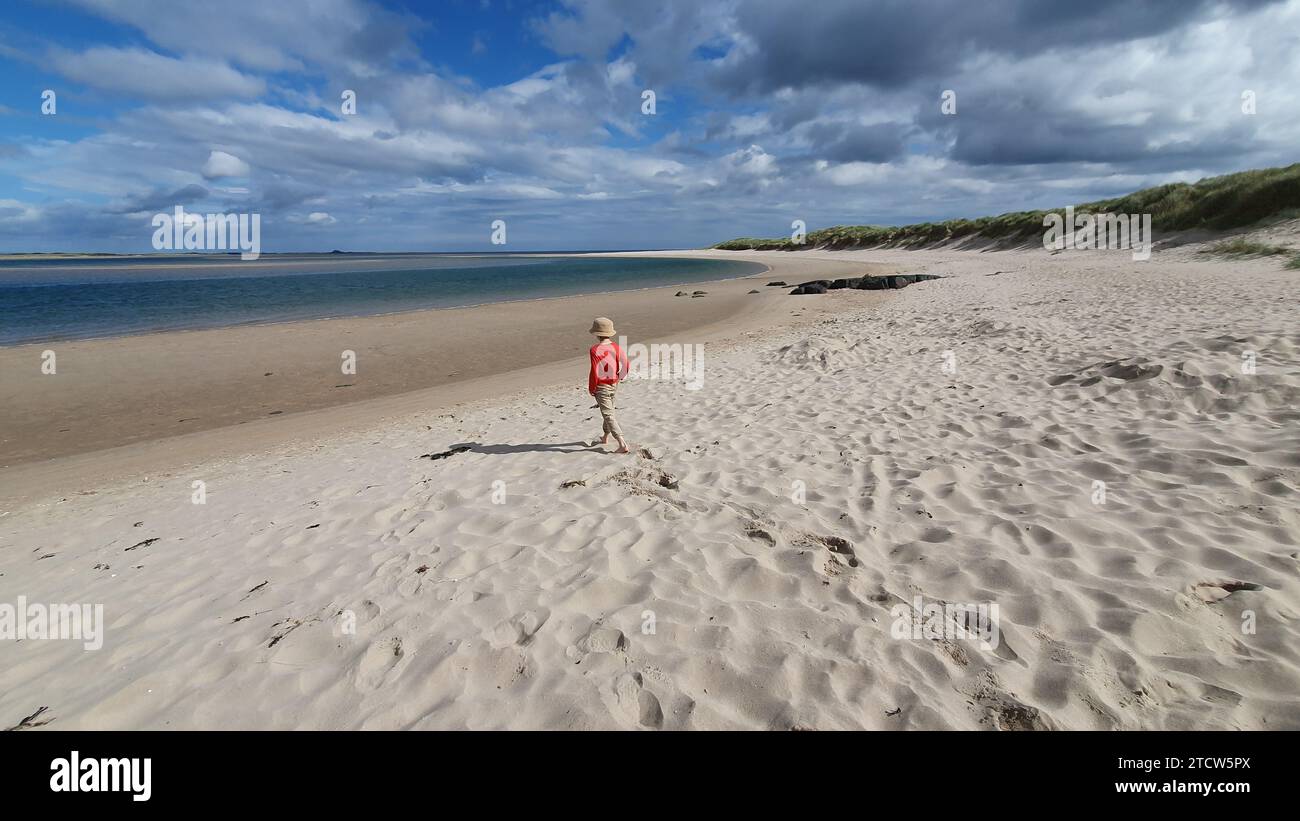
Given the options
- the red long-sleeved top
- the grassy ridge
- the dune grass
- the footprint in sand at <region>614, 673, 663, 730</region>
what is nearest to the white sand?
the footprint in sand at <region>614, 673, 663, 730</region>

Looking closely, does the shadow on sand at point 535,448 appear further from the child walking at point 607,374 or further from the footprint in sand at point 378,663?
the footprint in sand at point 378,663

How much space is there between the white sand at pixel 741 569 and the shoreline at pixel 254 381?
2.10 metres

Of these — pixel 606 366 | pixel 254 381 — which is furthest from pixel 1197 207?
pixel 254 381

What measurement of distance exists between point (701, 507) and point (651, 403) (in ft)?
14.8

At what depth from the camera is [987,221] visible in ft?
169

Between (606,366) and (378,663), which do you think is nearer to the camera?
(378,663)

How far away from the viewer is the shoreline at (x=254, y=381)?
9336mm

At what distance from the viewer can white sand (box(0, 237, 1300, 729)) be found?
281cm

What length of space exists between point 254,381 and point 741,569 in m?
14.7

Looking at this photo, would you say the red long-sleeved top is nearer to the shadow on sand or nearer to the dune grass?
the shadow on sand

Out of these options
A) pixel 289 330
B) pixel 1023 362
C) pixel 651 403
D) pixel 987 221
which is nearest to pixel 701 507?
pixel 651 403

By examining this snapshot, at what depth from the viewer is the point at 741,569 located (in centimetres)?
394

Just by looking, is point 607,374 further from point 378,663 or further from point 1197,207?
point 1197,207
